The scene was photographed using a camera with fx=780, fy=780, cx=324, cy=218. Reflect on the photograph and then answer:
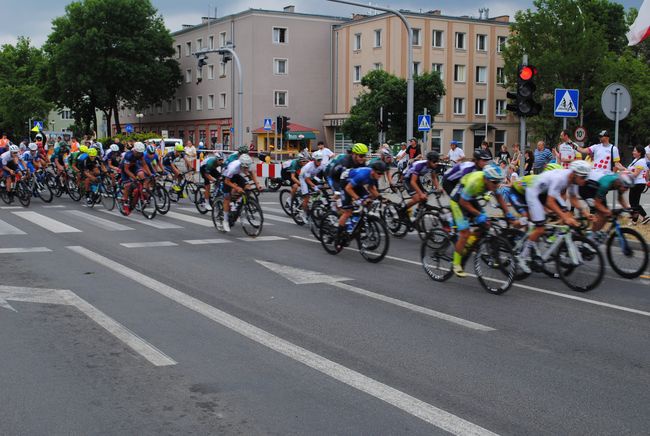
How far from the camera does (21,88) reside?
81.4 metres

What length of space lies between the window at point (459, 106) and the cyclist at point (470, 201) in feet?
204

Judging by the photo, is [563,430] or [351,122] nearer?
[563,430]

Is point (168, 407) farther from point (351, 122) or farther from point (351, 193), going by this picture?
point (351, 122)

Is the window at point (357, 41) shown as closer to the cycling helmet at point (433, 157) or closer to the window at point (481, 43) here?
the window at point (481, 43)

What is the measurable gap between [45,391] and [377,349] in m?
2.68

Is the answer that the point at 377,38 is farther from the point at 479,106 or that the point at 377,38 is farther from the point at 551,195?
the point at 551,195

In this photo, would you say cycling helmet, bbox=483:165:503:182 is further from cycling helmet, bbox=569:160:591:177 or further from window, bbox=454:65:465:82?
window, bbox=454:65:465:82

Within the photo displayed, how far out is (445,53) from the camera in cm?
6994

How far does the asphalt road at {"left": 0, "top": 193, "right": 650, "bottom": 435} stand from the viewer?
16.1ft

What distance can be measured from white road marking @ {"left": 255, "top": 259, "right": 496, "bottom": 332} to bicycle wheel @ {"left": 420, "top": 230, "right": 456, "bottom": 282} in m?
1.12

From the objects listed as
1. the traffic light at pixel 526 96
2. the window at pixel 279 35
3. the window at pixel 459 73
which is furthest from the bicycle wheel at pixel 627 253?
the window at pixel 279 35

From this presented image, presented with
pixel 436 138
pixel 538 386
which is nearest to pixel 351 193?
→ pixel 538 386

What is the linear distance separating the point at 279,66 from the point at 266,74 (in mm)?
1650

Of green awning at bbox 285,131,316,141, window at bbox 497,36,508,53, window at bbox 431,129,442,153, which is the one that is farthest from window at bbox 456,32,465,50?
green awning at bbox 285,131,316,141
